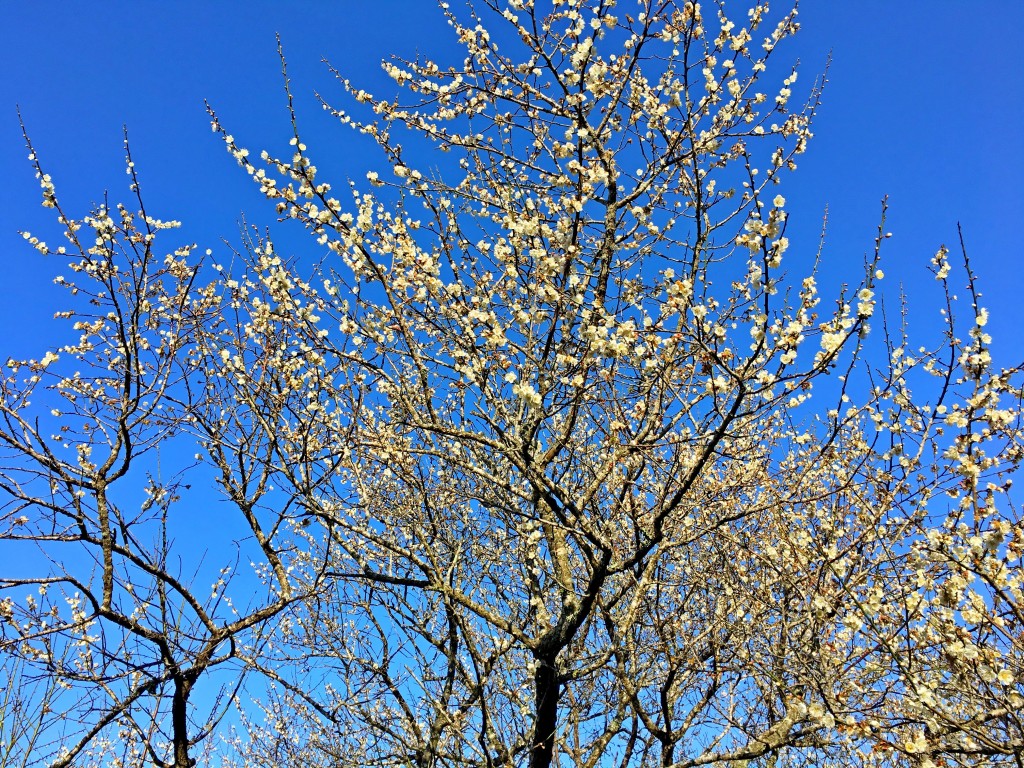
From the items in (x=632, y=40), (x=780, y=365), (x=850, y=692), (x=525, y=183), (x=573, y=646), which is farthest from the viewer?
(x=573, y=646)

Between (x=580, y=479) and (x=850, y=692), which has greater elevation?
(x=580, y=479)

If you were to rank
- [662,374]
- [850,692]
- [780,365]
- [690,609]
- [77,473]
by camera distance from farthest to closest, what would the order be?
[690,609] < [77,473] < [850,692] < [662,374] < [780,365]

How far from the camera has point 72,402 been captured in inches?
195

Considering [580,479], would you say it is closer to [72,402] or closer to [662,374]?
[662,374]

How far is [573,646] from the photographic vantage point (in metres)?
5.91

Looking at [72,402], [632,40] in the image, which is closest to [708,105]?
[632,40]

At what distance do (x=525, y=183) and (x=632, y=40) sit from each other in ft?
4.25

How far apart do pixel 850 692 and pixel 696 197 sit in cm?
312

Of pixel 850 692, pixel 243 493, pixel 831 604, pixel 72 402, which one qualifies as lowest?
pixel 850 692

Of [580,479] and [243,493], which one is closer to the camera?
[243,493]

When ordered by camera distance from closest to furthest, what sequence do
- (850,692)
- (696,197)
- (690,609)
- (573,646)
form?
(696,197) → (850,692) → (573,646) → (690,609)

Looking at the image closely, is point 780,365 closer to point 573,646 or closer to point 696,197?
point 696,197

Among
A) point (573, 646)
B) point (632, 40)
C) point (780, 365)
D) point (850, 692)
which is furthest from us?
point (573, 646)

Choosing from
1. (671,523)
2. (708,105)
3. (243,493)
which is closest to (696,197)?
(708,105)
